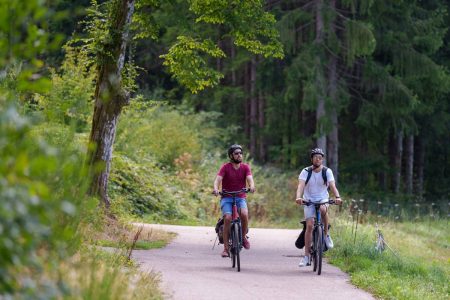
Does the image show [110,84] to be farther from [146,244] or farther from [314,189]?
[314,189]

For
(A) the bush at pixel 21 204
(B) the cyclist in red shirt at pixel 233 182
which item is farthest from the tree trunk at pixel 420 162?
(A) the bush at pixel 21 204

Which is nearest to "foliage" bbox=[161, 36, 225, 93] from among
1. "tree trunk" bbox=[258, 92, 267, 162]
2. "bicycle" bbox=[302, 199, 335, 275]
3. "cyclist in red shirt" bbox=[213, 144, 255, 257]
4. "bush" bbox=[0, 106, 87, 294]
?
"cyclist in red shirt" bbox=[213, 144, 255, 257]

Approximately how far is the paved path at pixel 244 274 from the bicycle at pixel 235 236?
0.63 ft

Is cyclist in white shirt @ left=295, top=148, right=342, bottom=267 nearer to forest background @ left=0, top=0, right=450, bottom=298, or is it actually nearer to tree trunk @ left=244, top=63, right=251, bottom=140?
forest background @ left=0, top=0, right=450, bottom=298

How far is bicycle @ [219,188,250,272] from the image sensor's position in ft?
46.0

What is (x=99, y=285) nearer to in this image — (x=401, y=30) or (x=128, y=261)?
(x=128, y=261)

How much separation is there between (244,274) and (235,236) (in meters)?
0.78

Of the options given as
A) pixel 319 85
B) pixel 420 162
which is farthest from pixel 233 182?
pixel 420 162

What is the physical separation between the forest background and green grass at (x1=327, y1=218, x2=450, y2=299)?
5.51 ft

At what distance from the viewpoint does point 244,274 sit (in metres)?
13.6

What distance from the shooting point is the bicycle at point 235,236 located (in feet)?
46.0

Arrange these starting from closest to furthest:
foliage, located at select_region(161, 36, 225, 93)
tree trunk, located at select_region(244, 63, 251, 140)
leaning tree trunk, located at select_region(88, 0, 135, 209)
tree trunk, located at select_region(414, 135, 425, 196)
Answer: leaning tree trunk, located at select_region(88, 0, 135, 209)
foliage, located at select_region(161, 36, 225, 93)
tree trunk, located at select_region(244, 63, 251, 140)
tree trunk, located at select_region(414, 135, 425, 196)

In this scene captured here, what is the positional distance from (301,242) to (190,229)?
6.82 m

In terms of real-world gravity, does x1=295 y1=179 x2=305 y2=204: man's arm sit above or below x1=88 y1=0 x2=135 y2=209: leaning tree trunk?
below
